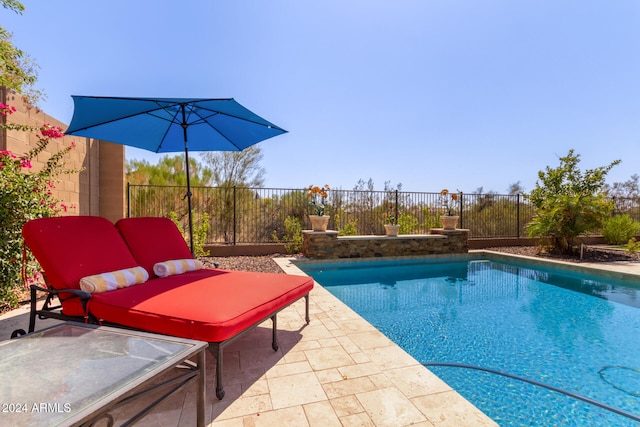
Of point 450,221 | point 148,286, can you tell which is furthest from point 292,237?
point 148,286

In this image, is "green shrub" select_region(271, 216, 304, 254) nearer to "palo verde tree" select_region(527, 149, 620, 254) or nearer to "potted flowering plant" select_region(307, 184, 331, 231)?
"potted flowering plant" select_region(307, 184, 331, 231)

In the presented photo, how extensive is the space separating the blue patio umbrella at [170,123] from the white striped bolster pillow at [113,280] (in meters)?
1.24

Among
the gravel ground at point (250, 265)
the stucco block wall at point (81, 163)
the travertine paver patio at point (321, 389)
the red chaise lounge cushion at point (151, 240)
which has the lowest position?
the gravel ground at point (250, 265)

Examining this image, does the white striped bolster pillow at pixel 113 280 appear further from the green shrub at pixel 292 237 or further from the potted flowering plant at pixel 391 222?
the potted flowering plant at pixel 391 222

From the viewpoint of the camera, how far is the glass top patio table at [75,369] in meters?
0.88

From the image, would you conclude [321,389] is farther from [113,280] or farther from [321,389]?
[113,280]

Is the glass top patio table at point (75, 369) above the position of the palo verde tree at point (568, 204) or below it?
below

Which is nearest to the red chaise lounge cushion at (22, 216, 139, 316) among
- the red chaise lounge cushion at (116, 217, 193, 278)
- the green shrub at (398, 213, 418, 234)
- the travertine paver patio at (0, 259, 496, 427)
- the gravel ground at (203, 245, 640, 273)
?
the red chaise lounge cushion at (116, 217, 193, 278)

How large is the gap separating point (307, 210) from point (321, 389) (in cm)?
764

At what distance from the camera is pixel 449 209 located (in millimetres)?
9508

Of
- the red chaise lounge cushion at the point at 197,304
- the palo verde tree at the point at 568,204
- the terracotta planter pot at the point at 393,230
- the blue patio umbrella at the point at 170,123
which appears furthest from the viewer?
the terracotta planter pot at the point at 393,230

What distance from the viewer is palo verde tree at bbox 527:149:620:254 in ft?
25.5

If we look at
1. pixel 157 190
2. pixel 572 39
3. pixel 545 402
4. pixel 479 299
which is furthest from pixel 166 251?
pixel 572 39

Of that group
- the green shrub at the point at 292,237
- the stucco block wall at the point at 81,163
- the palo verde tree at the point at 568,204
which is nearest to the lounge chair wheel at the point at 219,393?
the stucco block wall at the point at 81,163
